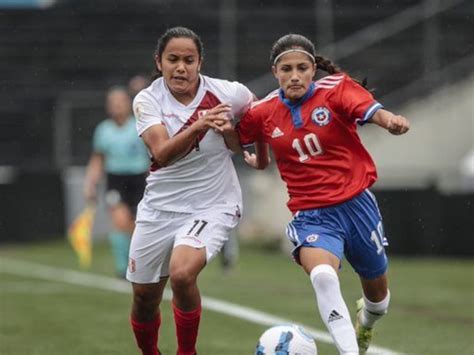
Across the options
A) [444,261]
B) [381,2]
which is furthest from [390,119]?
[381,2]

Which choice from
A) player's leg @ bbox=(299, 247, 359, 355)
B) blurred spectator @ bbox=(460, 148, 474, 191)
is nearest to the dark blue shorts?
player's leg @ bbox=(299, 247, 359, 355)

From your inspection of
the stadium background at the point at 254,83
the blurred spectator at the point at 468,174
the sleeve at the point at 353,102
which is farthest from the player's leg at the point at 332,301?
the blurred spectator at the point at 468,174

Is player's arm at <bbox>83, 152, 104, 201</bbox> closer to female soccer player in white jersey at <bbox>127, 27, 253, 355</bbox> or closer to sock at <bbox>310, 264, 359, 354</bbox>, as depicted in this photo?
female soccer player in white jersey at <bbox>127, 27, 253, 355</bbox>

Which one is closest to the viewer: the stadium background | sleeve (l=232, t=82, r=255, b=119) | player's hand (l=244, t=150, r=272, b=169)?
sleeve (l=232, t=82, r=255, b=119)

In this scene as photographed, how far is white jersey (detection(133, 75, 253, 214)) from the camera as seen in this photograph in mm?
7883

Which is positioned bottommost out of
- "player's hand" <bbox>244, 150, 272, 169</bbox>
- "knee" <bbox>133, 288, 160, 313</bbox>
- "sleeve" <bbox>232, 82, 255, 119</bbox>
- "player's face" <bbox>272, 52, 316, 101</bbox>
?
"knee" <bbox>133, 288, 160, 313</bbox>

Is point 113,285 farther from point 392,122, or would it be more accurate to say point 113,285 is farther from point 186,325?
point 392,122

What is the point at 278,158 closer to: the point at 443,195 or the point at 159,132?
the point at 159,132

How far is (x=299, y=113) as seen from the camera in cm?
782

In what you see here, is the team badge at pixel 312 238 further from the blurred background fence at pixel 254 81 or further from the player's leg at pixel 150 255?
the blurred background fence at pixel 254 81

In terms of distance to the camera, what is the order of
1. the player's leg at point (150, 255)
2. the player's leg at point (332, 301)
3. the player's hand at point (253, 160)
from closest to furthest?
the player's leg at point (332, 301)
the player's leg at point (150, 255)
the player's hand at point (253, 160)

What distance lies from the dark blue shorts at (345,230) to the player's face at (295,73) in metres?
0.72

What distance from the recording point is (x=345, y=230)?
788cm

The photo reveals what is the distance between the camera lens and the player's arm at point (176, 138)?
291 inches
